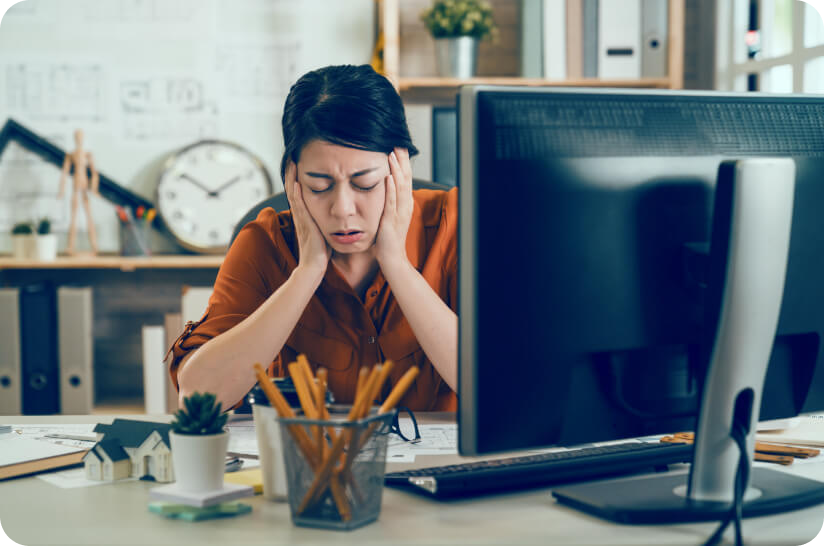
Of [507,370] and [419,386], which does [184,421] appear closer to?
[507,370]

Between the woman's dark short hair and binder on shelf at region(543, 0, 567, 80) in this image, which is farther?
binder on shelf at region(543, 0, 567, 80)

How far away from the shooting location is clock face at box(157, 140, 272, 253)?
2.73 meters

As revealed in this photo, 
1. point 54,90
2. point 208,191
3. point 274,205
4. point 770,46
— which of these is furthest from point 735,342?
point 54,90

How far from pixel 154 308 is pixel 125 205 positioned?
33 cm

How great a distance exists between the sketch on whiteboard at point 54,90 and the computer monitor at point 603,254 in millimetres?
2255

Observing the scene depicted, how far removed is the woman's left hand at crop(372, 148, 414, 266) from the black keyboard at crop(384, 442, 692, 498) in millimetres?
520

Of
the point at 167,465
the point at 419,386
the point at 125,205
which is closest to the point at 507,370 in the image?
the point at 167,465

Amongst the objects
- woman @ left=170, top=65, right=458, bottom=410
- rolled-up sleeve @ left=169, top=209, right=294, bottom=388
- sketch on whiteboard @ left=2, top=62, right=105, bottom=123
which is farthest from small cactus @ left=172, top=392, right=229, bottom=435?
sketch on whiteboard @ left=2, top=62, right=105, bottom=123

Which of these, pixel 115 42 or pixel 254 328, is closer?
pixel 254 328

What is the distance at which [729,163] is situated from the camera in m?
0.80

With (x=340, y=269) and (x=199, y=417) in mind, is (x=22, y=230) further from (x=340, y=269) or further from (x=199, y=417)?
(x=199, y=417)

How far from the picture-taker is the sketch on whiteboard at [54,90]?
2709 millimetres

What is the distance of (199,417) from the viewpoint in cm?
82

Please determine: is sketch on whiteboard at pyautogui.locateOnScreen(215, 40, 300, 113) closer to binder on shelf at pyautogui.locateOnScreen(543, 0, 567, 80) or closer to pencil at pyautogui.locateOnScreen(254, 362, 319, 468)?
binder on shelf at pyautogui.locateOnScreen(543, 0, 567, 80)
